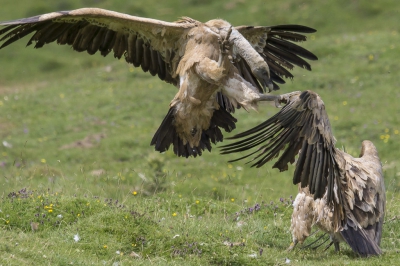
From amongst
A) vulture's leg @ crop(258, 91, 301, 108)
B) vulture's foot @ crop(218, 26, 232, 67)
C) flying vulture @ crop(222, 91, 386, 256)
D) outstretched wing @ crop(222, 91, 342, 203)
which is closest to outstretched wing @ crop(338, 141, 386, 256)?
flying vulture @ crop(222, 91, 386, 256)

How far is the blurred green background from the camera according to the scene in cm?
1255

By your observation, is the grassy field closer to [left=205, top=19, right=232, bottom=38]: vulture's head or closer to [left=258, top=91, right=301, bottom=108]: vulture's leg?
[left=258, top=91, right=301, bottom=108]: vulture's leg

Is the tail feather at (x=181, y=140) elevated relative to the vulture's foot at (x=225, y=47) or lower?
lower

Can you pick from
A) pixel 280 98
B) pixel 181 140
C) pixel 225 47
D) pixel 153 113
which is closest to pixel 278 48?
pixel 225 47

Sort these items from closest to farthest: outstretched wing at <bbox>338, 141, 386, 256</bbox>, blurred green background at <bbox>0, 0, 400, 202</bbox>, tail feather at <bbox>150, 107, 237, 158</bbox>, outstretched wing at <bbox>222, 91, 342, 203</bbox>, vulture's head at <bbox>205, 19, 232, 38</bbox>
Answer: outstretched wing at <bbox>222, 91, 342, 203</bbox> → outstretched wing at <bbox>338, 141, 386, 256</bbox> → vulture's head at <bbox>205, 19, 232, 38</bbox> → tail feather at <bbox>150, 107, 237, 158</bbox> → blurred green background at <bbox>0, 0, 400, 202</bbox>

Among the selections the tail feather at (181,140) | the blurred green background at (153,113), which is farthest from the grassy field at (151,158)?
the tail feather at (181,140)

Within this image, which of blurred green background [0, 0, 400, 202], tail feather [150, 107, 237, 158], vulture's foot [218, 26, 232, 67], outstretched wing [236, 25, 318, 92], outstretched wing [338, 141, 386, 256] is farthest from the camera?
blurred green background [0, 0, 400, 202]

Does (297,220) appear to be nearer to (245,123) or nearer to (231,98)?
(231,98)

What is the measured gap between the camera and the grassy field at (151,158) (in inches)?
264

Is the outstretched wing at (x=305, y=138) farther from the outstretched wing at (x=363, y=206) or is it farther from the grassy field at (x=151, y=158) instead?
the grassy field at (x=151, y=158)

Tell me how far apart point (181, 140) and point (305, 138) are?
2.18 metres

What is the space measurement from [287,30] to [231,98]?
1860 millimetres

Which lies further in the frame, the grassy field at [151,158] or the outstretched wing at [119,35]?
the outstretched wing at [119,35]

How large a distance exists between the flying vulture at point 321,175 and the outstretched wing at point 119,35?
7.17 ft
